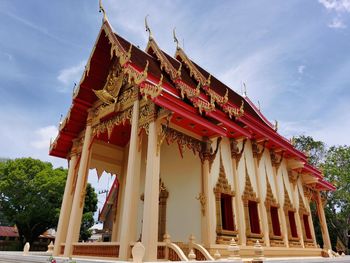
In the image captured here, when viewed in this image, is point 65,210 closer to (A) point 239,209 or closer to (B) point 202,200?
(B) point 202,200

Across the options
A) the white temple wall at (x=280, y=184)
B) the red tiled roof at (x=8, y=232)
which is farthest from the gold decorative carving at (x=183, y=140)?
the red tiled roof at (x=8, y=232)

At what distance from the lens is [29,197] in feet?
73.3

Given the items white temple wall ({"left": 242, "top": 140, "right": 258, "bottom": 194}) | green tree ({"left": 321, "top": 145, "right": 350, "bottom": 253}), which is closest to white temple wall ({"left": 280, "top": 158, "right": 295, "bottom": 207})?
white temple wall ({"left": 242, "top": 140, "right": 258, "bottom": 194})

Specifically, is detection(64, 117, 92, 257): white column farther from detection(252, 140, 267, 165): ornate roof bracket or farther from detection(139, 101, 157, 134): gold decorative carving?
detection(252, 140, 267, 165): ornate roof bracket

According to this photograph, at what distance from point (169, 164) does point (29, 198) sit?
17193 mm

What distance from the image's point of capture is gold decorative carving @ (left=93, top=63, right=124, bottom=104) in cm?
884

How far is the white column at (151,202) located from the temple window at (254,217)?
4807mm

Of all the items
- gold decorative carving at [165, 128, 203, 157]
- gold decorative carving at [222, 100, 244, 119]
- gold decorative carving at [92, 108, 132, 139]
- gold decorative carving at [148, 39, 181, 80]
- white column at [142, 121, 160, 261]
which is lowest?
white column at [142, 121, 160, 261]

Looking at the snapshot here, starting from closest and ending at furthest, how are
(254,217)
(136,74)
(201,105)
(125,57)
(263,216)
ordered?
(136,74)
(125,57)
(201,105)
(254,217)
(263,216)

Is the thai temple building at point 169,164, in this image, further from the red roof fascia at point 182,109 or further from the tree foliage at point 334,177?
the tree foliage at point 334,177

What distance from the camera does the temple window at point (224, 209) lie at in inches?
324

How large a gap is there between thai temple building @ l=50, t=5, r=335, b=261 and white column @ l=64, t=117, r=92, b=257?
0.10 ft

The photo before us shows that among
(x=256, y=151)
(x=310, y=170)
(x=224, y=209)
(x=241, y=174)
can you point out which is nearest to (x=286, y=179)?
(x=310, y=170)

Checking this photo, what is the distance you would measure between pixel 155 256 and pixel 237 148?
17.3ft
